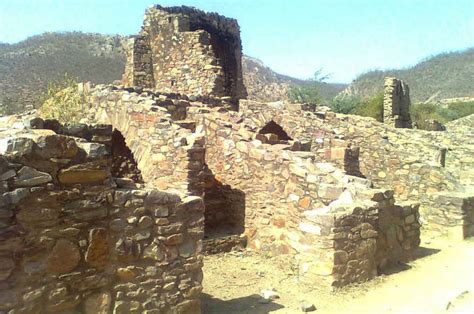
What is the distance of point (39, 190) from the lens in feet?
11.9

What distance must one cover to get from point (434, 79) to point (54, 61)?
50524 millimetres

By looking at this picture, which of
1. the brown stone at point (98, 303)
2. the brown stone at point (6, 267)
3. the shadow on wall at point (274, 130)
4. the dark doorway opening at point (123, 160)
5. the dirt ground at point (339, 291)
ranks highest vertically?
the shadow on wall at point (274, 130)

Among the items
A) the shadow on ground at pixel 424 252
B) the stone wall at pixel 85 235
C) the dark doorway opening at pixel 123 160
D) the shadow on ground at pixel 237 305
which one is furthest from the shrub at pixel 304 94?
the stone wall at pixel 85 235

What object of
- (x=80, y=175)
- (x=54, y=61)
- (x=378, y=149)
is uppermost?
(x=54, y=61)

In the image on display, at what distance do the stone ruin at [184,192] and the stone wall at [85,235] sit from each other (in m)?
0.01

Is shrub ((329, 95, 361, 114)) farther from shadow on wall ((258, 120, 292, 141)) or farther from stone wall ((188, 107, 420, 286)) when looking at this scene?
stone wall ((188, 107, 420, 286))

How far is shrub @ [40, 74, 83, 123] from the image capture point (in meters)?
9.70

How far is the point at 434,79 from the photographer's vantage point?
6756cm

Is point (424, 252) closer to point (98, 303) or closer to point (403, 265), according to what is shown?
point (403, 265)

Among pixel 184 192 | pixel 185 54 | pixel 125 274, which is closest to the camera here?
pixel 125 274

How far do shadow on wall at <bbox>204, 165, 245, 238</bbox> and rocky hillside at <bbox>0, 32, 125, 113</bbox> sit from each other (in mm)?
19688

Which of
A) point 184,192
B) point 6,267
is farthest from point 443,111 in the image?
point 6,267

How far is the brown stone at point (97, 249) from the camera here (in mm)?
3975

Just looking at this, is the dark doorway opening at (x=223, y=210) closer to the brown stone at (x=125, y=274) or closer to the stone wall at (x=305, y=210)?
the stone wall at (x=305, y=210)
